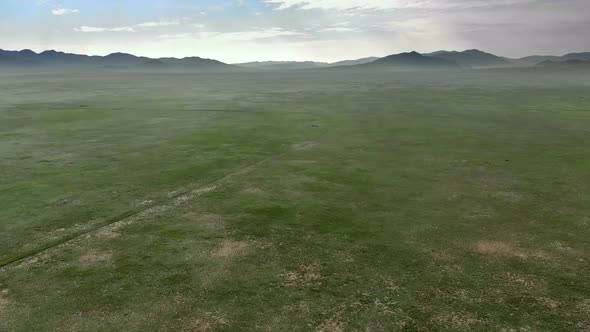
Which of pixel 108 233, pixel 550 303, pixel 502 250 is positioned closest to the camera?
pixel 550 303

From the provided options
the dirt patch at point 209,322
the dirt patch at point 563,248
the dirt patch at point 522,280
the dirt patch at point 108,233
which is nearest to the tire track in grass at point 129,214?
the dirt patch at point 108,233

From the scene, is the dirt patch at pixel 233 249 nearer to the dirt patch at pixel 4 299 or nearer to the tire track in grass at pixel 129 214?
the tire track in grass at pixel 129 214

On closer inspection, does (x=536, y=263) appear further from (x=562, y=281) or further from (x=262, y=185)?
(x=262, y=185)

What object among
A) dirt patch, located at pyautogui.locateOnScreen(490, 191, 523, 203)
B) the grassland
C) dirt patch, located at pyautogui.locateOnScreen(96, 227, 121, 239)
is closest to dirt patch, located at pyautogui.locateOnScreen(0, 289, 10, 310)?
the grassland

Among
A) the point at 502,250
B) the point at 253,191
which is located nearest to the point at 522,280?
the point at 502,250

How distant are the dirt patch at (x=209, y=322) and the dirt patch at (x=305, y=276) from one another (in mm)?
1532

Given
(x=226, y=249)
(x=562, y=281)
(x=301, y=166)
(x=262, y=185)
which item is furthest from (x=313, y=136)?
(x=562, y=281)

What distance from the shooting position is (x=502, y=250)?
9.55m

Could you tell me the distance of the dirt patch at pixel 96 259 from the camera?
9.06 metres

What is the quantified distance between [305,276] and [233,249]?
77.5 inches

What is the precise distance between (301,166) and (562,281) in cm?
1031

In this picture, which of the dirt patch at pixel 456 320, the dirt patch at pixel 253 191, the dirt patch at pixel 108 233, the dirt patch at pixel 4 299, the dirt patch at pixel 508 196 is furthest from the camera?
the dirt patch at pixel 253 191

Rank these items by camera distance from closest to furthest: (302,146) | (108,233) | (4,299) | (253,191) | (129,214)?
(4,299) → (108,233) → (129,214) → (253,191) → (302,146)

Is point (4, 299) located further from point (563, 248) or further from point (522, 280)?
point (563, 248)
